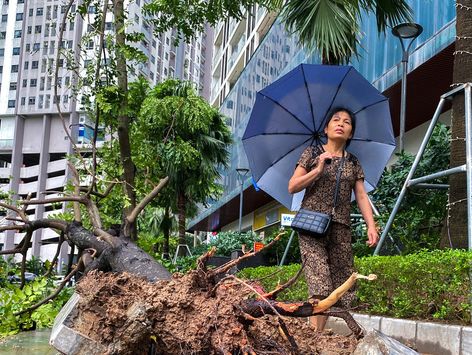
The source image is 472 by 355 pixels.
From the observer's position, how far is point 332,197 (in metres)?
3.39

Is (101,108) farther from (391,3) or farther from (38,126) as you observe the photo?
(38,126)

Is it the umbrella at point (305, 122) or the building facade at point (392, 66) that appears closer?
the umbrella at point (305, 122)

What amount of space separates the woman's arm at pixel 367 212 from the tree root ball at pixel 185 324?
1469mm

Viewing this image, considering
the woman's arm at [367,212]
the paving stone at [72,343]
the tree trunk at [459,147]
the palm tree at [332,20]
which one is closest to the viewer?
the paving stone at [72,343]

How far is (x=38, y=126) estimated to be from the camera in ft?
262

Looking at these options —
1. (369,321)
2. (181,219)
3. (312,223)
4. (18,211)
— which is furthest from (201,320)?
(181,219)

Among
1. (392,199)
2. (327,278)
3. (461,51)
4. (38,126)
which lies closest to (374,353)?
(327,278)

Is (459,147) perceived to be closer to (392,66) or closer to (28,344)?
(28,344)

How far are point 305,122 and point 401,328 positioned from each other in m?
1.68

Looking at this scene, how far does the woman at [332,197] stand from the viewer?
3.23m

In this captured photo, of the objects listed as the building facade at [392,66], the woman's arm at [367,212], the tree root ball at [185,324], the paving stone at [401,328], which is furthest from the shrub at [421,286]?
the building facade at [392,66]

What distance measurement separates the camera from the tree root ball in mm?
1788

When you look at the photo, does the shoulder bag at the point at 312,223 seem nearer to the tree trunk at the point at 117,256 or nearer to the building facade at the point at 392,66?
the tree trunk at the point at 117,256

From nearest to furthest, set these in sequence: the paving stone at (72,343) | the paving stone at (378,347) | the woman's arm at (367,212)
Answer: the paving stone at (378,347) < the paving stone at (72,343) < the woman's arm at (367,212)
